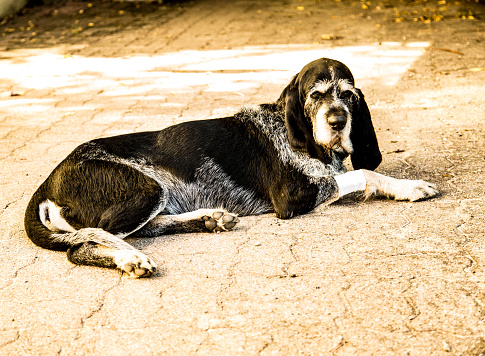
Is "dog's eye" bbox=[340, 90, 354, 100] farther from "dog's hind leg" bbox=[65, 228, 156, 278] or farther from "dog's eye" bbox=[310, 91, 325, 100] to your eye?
"dog's hind leg" bbox=[65, 228, 156, 278]

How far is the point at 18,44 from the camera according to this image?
12.1 m

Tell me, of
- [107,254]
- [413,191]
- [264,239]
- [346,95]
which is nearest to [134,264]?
[107,254]

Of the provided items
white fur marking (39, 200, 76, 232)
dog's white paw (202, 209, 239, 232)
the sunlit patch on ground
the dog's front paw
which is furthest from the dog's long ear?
the sunlit patch on ground

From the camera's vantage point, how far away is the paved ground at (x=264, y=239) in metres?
3.31

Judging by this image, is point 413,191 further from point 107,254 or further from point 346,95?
point 107,254

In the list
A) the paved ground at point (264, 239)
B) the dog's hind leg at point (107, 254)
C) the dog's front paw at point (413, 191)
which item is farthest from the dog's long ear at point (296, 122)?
the dog's hind leg at point (107, 254)

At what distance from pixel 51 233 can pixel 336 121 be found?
220cm

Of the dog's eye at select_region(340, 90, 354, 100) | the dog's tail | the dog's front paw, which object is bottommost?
the dog's front paw

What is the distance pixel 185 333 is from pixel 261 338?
1.36 feet

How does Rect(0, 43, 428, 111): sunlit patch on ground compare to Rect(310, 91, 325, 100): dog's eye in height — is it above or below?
below

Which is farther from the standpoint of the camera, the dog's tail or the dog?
the dog

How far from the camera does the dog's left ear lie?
16.0 feet

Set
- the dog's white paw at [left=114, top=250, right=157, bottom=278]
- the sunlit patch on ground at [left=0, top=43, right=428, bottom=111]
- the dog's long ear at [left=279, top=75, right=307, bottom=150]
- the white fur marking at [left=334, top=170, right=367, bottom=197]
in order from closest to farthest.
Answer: the dog's white paw at [left=114, top=250, right=157, bottom=278]
the dog's long ear at [left=279, top=75, right=307, bottom=150]
the white fur marking at [left=334, top=170, right=367, bottom=197]
the sunlit patch on ground at [left=0, top=43, right=428, bottom=111]

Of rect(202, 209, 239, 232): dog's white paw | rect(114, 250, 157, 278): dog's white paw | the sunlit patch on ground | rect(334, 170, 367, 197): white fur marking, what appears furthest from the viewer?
the sunlit patch on ground
